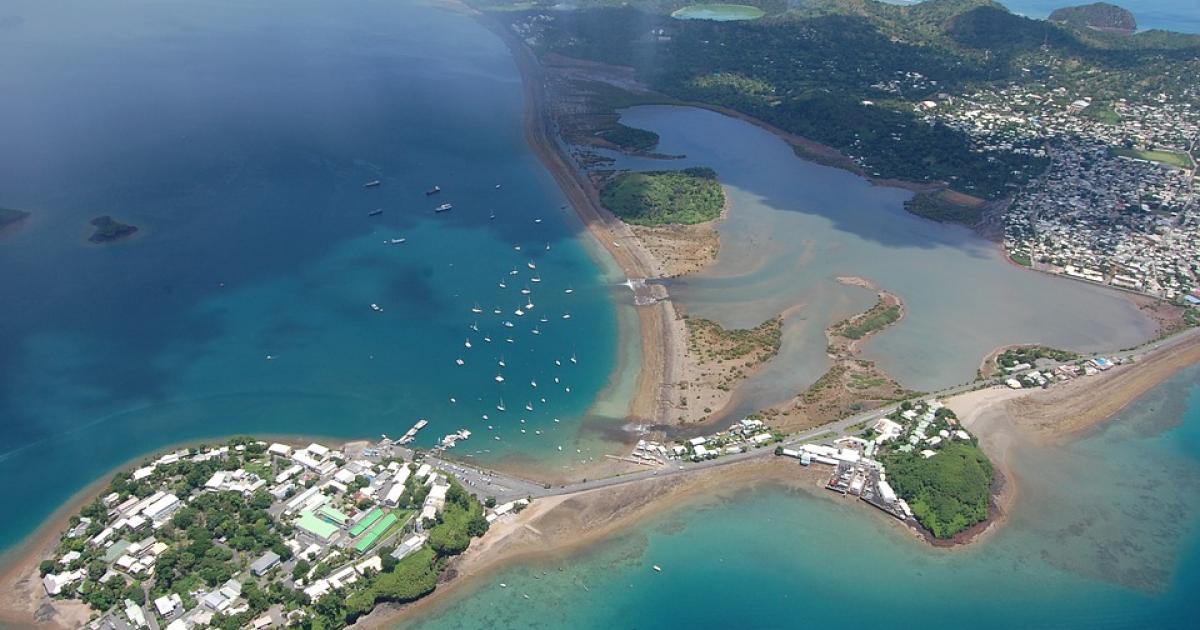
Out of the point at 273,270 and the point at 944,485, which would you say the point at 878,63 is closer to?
the point at 944,485

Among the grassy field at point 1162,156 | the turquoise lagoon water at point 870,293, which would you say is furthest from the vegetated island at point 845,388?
the grassy field at point 1162,156

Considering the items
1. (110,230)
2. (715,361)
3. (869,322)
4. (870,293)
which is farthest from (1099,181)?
(110,230)

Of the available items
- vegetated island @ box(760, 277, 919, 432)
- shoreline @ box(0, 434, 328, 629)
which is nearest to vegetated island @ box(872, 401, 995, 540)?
vegetated island @ box(760, 277, 919, 432)

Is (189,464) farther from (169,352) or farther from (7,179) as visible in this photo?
(7,179)

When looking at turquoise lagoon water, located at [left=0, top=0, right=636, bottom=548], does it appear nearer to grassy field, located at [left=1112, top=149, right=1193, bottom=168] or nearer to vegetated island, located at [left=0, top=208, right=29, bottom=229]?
vegetated island, located at [left=0, top=208, right=29, bottom=229]

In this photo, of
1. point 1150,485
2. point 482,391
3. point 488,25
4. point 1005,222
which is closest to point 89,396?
point 482,391

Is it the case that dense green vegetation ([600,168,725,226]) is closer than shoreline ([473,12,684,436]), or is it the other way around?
shoreline ([473,12,684,436])
